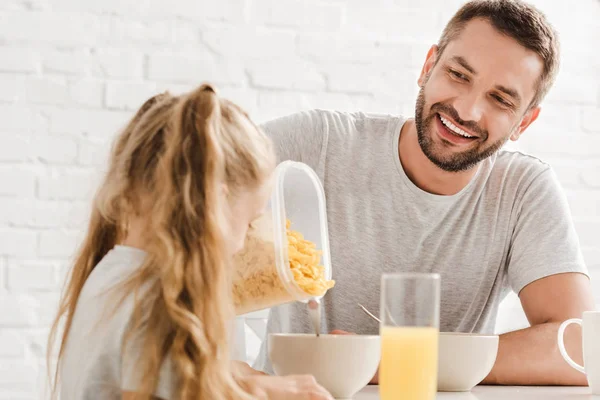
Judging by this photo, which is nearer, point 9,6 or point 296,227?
point 296,227

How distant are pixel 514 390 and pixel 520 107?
25.4 inches

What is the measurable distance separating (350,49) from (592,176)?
0.74 metres

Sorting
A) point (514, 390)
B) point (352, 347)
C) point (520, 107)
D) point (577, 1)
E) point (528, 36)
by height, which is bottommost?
point (514, 390)

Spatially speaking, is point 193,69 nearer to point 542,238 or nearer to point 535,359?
point 542,238

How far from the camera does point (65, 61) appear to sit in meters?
1.98

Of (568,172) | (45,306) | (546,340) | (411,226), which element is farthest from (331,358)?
(568,172)

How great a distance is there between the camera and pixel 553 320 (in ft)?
5.08

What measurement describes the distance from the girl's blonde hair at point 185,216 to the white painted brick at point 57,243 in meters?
1.00

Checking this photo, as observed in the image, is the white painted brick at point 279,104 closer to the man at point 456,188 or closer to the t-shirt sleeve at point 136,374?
the man at point 456,188

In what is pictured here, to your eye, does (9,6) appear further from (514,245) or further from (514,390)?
(514,390)

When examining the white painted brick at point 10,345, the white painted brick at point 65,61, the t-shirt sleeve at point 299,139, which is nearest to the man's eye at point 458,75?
the t-shirt sleeve at point 299,139

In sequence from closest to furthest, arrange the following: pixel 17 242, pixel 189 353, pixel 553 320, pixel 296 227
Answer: pixel 189 353 < pixel 296 227 < pixel 553 320 < pixel 17 242

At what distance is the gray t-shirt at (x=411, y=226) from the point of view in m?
1.67

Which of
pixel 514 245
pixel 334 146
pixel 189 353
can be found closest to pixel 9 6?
pixel 334 146
